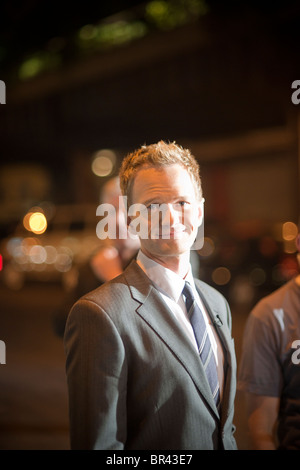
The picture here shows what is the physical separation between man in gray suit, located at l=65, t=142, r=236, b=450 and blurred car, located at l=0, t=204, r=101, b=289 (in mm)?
9092

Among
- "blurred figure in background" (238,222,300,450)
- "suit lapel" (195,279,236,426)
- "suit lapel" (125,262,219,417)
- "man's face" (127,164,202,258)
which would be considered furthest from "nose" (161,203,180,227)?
"blurred figure in background" (238,222,300,450)

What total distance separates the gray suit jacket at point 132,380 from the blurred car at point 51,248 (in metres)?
9.19

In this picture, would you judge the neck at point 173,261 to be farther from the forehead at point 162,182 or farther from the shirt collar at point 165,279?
the forehead at point 162,182

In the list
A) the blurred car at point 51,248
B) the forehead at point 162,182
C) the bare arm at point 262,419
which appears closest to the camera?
the forehead at point 162,182

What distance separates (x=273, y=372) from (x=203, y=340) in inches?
23.9

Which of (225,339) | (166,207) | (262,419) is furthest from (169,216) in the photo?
(262,419)

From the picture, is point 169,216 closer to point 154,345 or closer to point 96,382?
point 154,345

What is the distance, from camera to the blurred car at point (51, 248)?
11.0m

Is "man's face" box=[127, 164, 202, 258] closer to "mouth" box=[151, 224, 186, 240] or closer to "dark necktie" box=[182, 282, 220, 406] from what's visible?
"mouth" box=[151, 224, 186, 240]

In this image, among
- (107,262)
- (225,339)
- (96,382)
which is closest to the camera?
(96,382)

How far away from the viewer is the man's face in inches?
59.6

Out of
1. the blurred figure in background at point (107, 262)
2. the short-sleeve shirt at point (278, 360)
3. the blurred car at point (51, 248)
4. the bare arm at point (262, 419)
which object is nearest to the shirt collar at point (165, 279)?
the short-sleeve shirt at point (278, 360)

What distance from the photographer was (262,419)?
1.96 metres

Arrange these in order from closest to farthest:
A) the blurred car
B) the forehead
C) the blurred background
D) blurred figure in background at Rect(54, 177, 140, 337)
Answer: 1. the forehead
2. blurred figure in background at Rect(54, 177, 140, 337)
3. the blurred background
4. the blurred car
